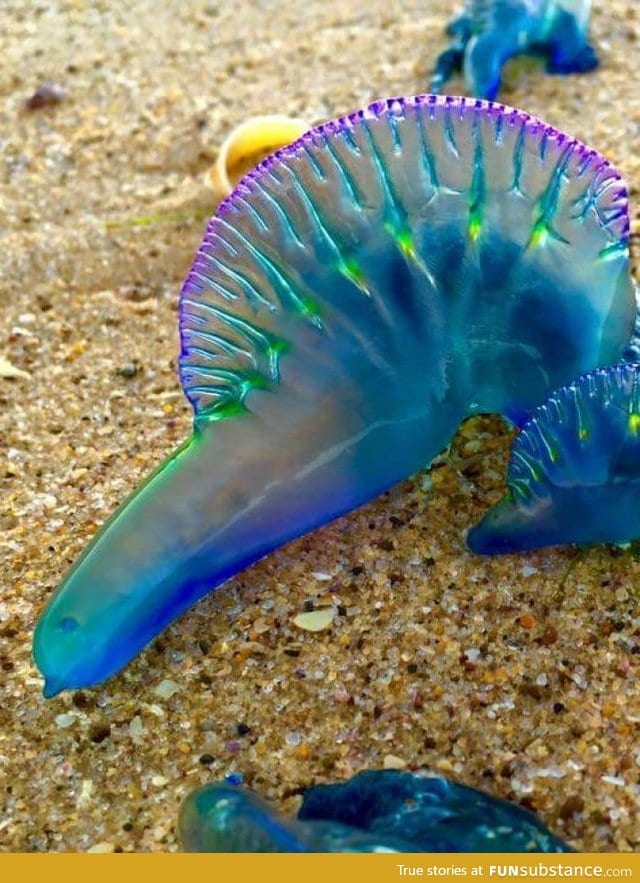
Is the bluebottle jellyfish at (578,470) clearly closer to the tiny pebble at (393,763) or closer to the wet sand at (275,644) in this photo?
the wet sand at (275,644)

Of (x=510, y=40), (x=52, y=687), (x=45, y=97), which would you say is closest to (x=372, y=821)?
(x=52, y=687)

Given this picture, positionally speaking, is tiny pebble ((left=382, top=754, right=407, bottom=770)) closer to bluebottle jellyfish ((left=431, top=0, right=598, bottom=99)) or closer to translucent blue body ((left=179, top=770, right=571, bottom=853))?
translucent blue body ((left=179, top=770, right=571, bottom=853))

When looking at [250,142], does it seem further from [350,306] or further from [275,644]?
[275,644]

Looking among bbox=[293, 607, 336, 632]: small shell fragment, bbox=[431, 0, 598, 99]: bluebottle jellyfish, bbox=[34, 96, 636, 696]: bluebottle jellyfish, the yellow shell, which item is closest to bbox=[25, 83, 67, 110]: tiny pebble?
the yellow shell

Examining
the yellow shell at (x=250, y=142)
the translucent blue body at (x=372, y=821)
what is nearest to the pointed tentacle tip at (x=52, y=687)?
the translucent blue body at (x=372, y=821)

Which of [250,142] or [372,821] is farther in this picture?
[250,142]

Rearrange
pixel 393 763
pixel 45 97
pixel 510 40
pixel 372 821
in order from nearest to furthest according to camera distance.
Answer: pixel 372 821 < pixel 393 763 < pixel 510 40 < pixel 45 97

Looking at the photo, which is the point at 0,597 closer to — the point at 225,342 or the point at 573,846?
the point at 225,342
